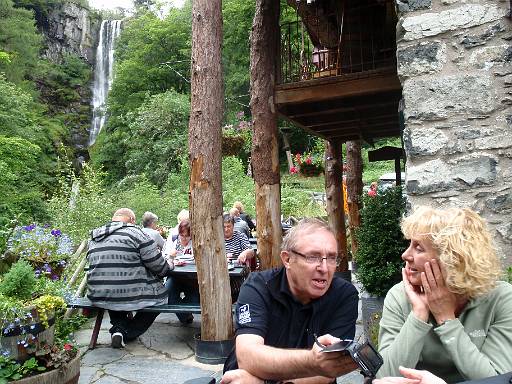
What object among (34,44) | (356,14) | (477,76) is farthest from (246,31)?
(477,76)

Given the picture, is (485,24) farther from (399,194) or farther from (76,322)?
(76,322)

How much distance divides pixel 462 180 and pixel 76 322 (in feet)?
14.0

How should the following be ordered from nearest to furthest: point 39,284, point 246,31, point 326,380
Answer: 1. point 326,380
2. point 39,284
3. point 246,31

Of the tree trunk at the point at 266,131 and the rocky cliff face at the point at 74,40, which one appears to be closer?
the tree trunk at the point at 266,131

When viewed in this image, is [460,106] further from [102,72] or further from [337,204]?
[102,72]

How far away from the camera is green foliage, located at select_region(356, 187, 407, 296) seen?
4.30 meters

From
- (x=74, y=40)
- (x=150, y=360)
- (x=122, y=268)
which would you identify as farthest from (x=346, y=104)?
(x=74, y=40)

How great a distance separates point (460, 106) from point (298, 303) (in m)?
1.81

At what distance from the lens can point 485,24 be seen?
297 centimetres

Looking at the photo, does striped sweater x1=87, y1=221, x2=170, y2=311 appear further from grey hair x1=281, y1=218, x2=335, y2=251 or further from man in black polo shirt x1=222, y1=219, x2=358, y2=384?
grey hair x1=281, y1=218, x2=335, y2=251

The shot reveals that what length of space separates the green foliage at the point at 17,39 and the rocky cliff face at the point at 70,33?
24.9ft

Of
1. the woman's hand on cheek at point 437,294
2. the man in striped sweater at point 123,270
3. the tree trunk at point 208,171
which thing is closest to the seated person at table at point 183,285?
the man in striped sweater at point 123,270

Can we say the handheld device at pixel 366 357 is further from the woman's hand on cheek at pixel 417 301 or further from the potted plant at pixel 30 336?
the potted plant at pixel 30 336

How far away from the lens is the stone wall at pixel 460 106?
9.64ft
